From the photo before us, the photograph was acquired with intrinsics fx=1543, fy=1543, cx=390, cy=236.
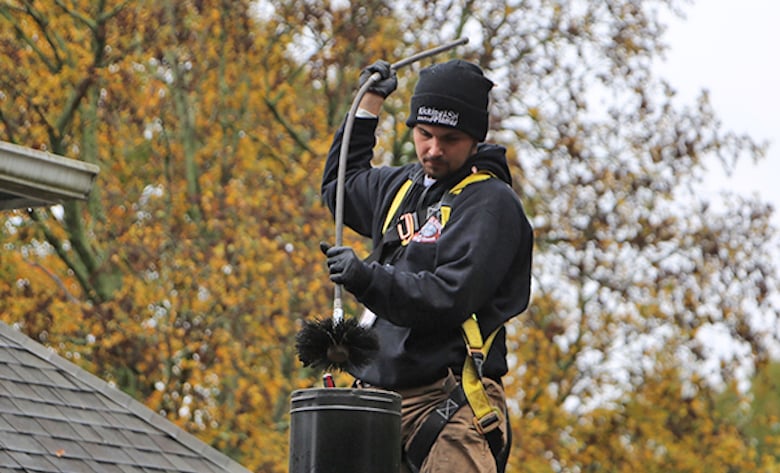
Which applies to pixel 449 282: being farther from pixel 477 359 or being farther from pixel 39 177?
pixel 39 177

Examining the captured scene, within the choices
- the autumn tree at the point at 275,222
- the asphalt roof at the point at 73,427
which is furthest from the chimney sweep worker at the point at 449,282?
the autumn tree at the point at 275,222

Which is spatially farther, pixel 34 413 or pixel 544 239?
pixel 544 239

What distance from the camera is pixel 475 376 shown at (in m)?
4.50

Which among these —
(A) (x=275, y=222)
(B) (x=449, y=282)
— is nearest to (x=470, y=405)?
(B) (x=449, y=282)

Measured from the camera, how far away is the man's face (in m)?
4.68

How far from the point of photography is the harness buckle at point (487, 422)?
4527 mm

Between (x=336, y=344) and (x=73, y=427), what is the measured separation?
127 inches

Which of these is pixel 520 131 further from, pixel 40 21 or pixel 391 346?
pixel 391 346

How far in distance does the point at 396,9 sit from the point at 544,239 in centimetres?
310

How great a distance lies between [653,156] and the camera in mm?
18172

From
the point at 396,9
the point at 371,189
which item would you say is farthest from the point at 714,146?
the point at 371,189

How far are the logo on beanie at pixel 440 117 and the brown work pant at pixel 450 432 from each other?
0.76 m

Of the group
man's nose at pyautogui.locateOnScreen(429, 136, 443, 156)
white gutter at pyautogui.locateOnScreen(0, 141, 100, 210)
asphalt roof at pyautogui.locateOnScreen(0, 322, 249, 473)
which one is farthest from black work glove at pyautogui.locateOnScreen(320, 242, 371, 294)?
white gutter at pyautogui.locateOnScreen(0, 141, 100, 210)

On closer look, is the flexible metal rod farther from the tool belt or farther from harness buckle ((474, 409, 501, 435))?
harness buckle ((474, 409, 501, 435))
